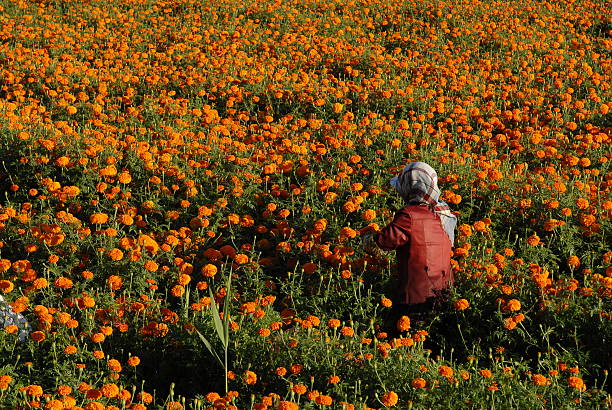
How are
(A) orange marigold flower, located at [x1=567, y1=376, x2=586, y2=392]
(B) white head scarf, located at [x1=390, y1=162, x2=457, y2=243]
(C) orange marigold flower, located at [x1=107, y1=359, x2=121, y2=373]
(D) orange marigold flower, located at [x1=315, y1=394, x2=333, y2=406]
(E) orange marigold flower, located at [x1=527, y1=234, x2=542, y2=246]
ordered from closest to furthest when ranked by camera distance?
(D) orange marigold flower, located at [x1=315, y1=394, x2=333, y2=406] → (A) orange marigold flower, located at [x1=567, y1=376, x2=586, y2=392] → (C) orange marigold flower, located at [x1=107, y1=359, x2=121, y2=373] → (B) white head scarf, located at [x1=390, y1=162, x2=457, y2=243] → (E) orange marigold flower, located at [x1=527, y1=234, x2=542, y2=246]

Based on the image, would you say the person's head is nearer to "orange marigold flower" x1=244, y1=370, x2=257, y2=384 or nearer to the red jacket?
the red jacket

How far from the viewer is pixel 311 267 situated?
5012 millimetres

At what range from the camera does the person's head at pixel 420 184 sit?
14.9ft

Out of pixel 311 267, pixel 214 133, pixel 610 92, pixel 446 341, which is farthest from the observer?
pixel 610 92

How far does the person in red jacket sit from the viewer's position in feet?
14.7

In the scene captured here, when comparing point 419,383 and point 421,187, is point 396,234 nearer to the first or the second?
point 421,187

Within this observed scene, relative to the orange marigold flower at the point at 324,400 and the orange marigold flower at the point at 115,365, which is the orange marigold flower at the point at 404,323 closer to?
the orange marigold flower at the point at 324,400

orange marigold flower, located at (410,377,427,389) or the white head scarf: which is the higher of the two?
the white head scarf

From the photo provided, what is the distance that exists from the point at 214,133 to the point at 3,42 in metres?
5.23

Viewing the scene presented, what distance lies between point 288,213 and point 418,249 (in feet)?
4.48

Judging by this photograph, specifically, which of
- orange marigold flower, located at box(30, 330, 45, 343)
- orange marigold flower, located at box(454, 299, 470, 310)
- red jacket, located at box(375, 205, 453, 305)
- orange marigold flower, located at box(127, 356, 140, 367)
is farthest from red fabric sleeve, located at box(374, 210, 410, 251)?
orange marigold flower, located at box(30, 330, 45, 343)

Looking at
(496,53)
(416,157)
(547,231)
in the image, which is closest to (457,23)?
(496,53)

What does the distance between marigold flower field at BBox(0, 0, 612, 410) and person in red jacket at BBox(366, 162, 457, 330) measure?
146 millimetres

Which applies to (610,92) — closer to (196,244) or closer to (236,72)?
(236,72)
